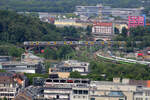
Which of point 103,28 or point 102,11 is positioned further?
point 102,11

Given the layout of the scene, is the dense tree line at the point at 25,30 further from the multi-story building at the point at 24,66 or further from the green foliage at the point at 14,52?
the multi-story building at the point at 24,66

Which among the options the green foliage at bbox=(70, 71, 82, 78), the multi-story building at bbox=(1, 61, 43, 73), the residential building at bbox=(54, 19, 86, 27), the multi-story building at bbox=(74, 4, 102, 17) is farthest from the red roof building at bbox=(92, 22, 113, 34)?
the green foliage at bbox=(70, 71, 82, 78)

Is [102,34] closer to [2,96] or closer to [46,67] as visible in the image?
[46,67]

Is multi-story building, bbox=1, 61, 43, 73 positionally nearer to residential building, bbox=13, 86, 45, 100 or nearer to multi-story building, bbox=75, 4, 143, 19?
residential building, bbox=13, 86, 45, 100

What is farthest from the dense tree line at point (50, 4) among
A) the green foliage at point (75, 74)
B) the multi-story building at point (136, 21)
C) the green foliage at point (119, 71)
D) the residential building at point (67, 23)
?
the green foliage at point (75, 74)

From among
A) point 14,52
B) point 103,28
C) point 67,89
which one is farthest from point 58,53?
point 103,28

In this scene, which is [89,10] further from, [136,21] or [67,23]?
[136,21]
